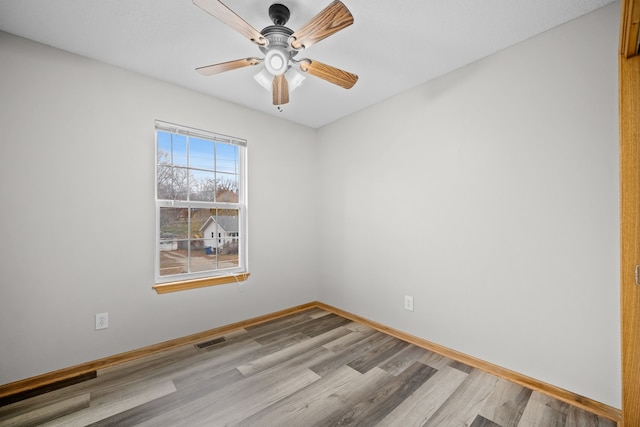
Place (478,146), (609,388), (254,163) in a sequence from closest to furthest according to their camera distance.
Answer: (609,388), (478,146), (254,163)

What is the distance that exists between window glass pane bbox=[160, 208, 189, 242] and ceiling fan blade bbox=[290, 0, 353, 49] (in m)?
1.88

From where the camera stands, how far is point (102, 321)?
2.21 metres

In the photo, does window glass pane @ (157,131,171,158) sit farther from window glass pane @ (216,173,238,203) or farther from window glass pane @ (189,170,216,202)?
window glass pane @ (216,173,238,203)

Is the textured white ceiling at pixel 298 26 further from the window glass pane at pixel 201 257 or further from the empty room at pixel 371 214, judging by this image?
the window glass pane at pixel 201 257

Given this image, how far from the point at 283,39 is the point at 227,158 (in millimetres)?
1579

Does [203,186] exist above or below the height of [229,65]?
below

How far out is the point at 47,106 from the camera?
6.66 ft

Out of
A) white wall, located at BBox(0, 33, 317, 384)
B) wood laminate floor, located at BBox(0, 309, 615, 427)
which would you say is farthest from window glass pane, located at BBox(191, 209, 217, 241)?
wood laminate floor, located at BBox(0, 309, 615, 427)

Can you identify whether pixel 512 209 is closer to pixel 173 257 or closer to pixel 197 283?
pixel 197 283

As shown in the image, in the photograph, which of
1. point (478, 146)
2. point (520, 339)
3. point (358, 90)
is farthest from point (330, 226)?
point (520, 339)

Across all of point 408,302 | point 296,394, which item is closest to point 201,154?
point 296,394

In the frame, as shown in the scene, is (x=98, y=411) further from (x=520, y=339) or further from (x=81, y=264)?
(x=520, y=339)

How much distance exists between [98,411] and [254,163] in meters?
2.41

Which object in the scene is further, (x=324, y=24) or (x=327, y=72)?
(x=327, y=72)
